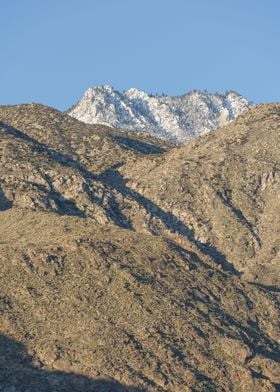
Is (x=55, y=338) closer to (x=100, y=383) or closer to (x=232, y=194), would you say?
(x=100, y=383)

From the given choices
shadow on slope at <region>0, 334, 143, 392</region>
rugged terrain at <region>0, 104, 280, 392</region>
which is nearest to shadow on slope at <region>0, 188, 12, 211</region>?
rugged terrain at <region>0, 104, 280, 392</region>

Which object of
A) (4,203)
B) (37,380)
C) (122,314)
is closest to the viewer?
(37,380)

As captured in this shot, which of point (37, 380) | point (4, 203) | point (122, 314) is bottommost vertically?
point (37, 380)

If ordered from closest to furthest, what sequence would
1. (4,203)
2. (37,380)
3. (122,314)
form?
(37,380) → (122,314) → (4,203)

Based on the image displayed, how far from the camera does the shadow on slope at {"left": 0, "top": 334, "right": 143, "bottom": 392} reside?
106 meters

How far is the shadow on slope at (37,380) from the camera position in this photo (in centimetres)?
10556

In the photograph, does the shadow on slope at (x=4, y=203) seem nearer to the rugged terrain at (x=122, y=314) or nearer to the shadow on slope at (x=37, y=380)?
the rugged terrain at (x=122, y=314)

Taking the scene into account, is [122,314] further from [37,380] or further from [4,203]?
[4,203]

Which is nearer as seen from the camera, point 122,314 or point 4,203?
point 122,314

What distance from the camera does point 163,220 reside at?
186 m

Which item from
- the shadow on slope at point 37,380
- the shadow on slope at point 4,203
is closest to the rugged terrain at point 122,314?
the shadow on slope at point 37,380

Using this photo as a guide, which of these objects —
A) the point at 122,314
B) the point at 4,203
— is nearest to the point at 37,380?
the point at 122,314

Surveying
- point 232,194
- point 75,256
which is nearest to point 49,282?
point 75,256

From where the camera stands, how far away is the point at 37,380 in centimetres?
10675
